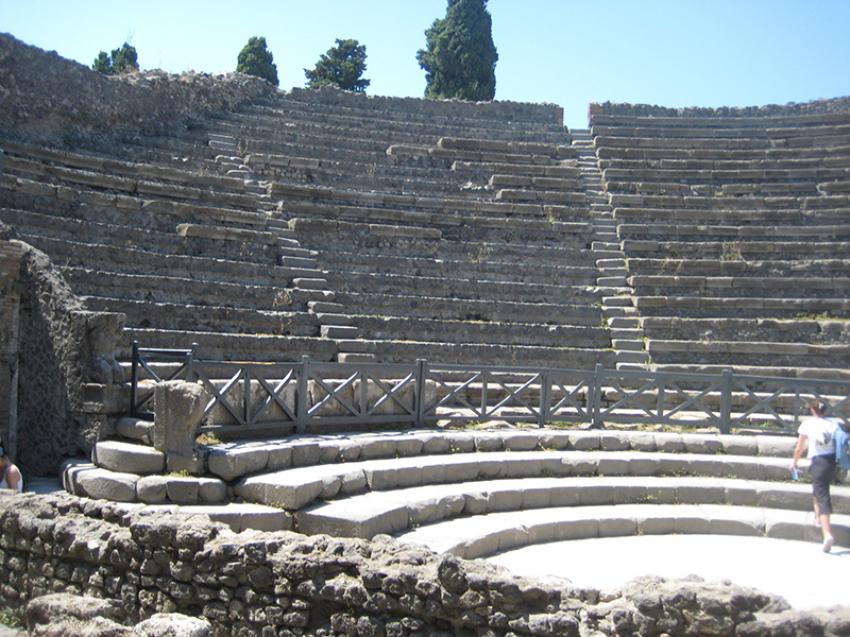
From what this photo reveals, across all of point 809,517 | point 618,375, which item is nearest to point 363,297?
point 618,375

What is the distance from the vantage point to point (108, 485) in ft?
25.6

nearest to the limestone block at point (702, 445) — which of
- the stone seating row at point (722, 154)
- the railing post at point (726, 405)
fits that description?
the railing post at point (726, 405)

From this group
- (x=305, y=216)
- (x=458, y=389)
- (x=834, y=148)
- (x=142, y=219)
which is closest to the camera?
(x=458, y=389)

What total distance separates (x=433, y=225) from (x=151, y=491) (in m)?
11.1

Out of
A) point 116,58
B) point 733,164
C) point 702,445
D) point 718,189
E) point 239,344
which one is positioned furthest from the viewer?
point 116,58

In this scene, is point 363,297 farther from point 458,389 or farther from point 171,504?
point 171,504

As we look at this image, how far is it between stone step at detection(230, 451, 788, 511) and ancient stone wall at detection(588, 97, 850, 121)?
51.3 feet

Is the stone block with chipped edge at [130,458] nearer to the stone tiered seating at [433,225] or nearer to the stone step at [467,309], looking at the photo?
the stone tiered seating at [433,225]

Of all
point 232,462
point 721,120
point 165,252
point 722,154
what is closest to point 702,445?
point 232,462

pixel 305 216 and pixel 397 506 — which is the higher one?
pixel 305 216

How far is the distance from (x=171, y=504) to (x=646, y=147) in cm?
1778

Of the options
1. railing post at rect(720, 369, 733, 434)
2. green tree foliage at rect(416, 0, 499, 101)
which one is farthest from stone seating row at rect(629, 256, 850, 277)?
green tree foliage at rect(416, 0, 499, 101)

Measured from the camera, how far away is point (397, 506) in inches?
318

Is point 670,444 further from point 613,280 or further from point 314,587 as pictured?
point 314,587
